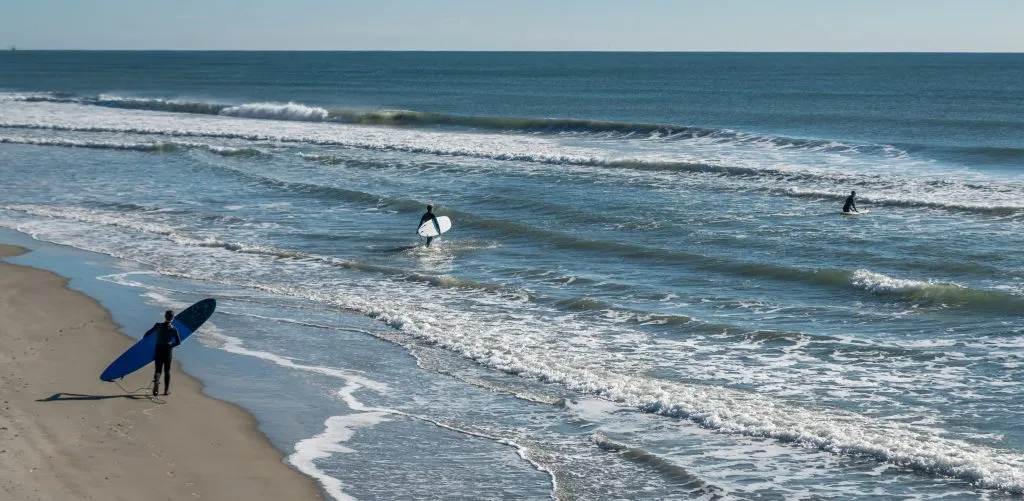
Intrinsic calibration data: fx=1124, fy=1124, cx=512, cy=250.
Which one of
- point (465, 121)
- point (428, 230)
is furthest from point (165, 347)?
point (465, 121)

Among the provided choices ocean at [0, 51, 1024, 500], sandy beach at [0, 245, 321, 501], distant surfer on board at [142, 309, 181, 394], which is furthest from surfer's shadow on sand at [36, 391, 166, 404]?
ocean at [0, 51, 1024, 500]

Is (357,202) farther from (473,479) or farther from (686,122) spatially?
(686,122)

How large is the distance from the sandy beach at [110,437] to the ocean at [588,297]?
20.8 inches

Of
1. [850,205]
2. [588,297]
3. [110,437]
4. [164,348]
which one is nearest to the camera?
[110,437]

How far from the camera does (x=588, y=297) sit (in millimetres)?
21266

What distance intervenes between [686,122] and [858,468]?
4823 cm

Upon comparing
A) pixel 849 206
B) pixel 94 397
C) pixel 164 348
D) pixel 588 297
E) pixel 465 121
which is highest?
pixel 465 121

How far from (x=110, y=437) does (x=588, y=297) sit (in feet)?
33.9

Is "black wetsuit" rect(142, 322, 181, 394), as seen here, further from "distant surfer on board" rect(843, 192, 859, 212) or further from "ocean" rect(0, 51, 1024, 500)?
"distant surfer on board" rect(843, 192, 859, 212)

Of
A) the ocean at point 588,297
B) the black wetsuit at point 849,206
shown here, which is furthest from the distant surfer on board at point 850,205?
the ocean at point 588,297

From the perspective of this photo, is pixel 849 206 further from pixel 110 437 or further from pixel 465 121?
pixel 465 121

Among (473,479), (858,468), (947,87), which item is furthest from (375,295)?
(947,87)

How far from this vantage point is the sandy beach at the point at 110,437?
11.5 metres

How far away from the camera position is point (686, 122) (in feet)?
196
